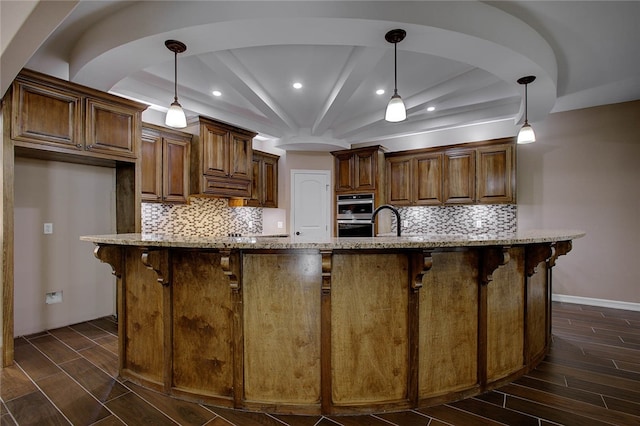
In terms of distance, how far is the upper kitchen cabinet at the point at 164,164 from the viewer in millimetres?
3910

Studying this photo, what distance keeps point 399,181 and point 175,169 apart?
360cm

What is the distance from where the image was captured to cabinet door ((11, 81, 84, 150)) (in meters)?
2.57

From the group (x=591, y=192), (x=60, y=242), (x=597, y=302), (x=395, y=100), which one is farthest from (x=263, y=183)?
(x=597, y=302)

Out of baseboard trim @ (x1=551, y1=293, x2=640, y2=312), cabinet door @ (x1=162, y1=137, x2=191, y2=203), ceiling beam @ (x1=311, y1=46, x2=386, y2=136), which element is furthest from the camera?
cabinet door @ (x1=162, y1=137, x2=191, y2=203)

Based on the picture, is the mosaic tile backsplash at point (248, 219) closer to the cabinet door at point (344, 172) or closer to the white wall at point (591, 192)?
the white wall at point (591, 192)

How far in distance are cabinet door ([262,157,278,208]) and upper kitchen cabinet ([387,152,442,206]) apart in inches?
84.4

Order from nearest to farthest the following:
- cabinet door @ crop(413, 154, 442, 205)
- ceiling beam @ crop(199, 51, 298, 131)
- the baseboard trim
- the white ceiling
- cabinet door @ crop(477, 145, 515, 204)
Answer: the white ceiling, ceiling beam @ crop(199, 51, 298, 131), the baseboard trim, cabinet door @ crop(477, 145, 515, 204), cabinet door @ crop(413, 154, 442, 205)

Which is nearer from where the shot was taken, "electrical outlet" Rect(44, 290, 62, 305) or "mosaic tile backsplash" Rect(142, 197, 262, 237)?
"electrical outlet" Rect(44, 290, 62, 305)

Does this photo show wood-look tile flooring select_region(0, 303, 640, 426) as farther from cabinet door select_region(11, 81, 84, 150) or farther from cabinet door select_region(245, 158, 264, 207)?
cabinet door select_region(245, 158, 264, 207)

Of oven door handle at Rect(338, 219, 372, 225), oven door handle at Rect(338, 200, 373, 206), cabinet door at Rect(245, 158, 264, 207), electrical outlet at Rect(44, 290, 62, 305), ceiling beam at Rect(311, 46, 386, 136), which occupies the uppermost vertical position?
ceiling beam at Rect(311, 46, 386, 136)

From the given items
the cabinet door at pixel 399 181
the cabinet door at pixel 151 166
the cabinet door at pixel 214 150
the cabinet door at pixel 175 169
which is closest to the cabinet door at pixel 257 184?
the cabinet door at pixel 214 150

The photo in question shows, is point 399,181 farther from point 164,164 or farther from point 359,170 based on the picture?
point 164,164

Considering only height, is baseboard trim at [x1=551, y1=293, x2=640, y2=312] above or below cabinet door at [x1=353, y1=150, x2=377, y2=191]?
below

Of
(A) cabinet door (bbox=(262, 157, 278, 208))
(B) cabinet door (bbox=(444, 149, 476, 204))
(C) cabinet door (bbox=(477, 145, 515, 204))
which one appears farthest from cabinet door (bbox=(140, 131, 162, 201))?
(C) cabinet door (bbox=(477, 145, 515, 204))
